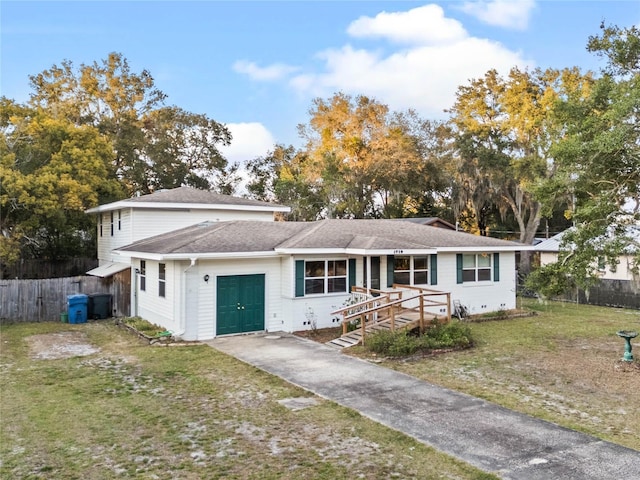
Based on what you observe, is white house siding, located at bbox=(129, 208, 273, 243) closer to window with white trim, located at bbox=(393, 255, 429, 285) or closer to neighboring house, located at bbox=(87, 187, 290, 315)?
neighboring house, located at bbox=(87, 187, 290, 315)

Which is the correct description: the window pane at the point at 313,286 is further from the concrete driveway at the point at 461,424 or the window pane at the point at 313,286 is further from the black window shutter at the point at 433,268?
the black window shutter at the point at 433,268

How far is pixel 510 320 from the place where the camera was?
1809 centimetres

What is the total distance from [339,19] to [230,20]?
13.5 feet

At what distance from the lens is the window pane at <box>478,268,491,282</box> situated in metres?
19.0

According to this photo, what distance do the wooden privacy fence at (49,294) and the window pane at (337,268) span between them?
795cm

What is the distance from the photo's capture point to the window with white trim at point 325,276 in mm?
15453

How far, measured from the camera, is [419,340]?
1225 cm

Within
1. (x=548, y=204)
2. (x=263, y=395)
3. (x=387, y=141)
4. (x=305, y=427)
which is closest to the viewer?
(x=305, y=427)

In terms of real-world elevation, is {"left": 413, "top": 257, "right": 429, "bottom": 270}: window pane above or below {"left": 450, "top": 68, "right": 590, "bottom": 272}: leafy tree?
below

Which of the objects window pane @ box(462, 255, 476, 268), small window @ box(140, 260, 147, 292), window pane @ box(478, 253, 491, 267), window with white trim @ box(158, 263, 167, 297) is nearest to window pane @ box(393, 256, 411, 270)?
window pane @ box(462, 255, 476, 268)

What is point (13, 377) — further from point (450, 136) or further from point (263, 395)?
point (450, 136)

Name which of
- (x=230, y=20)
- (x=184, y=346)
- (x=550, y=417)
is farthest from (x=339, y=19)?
(x=550, y=417)

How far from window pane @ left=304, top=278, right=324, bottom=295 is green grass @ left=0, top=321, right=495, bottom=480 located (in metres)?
5.03

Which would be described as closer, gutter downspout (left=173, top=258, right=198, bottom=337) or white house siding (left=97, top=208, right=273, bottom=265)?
gutter downspout (left=173, top=258, right=198, bottom=337)
